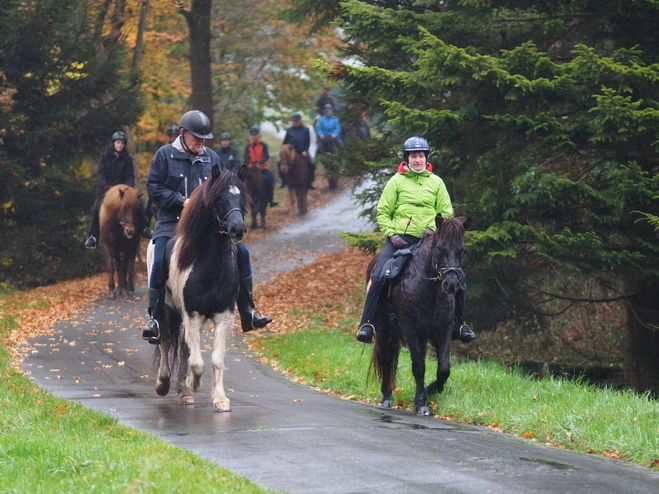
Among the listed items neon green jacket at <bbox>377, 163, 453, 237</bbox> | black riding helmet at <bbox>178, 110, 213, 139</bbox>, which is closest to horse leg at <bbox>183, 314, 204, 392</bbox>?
black riding helmet at <bbox>178, 110, 213, 139</bbox>

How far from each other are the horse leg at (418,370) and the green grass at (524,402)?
214 millimetres

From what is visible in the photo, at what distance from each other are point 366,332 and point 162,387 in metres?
2.39

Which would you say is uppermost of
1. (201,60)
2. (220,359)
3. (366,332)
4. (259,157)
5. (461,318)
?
(201,60)

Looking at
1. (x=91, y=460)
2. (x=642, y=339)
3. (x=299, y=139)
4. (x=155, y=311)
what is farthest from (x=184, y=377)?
(x=299, y=139)

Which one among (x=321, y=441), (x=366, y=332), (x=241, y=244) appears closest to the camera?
(x=321, y=441)

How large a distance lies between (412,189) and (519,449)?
3.80 meters

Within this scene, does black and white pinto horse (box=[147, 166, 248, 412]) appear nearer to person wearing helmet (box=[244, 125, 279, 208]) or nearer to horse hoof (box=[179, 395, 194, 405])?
horse hoof (box=[179, 395, 194, 405])

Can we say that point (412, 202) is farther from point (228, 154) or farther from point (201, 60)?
point (228, 154)

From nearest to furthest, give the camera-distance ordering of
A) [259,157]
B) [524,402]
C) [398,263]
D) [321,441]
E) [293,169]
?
1. [321,441]
2. [524,402]
3. [398,263]
4. [259,157]
5. [293,169]

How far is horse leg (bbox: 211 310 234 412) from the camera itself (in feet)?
33.6

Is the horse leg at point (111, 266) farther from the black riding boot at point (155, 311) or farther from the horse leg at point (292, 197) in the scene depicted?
the black riding boot at point (155, 311)

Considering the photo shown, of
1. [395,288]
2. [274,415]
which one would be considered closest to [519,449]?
[274,415]

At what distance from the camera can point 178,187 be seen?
11000 mm

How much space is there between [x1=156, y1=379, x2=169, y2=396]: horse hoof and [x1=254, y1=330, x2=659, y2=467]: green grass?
2.56 metres
